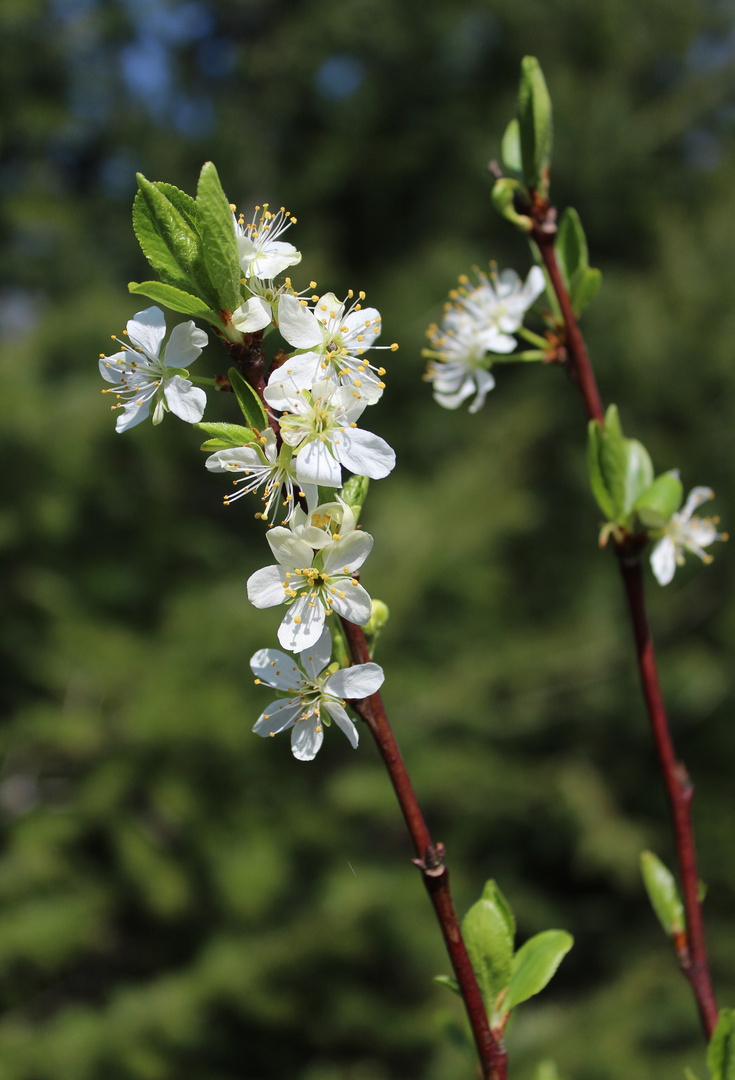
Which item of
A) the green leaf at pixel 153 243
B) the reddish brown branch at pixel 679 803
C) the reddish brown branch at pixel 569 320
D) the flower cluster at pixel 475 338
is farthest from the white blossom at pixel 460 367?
the green leaf at pixel 153 243

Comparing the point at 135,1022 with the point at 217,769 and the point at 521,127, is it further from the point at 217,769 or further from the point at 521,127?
the point at 521,127

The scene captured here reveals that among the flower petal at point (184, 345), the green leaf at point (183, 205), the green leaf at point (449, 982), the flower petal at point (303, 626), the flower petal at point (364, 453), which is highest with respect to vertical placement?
the green leaf at point (183, 205)

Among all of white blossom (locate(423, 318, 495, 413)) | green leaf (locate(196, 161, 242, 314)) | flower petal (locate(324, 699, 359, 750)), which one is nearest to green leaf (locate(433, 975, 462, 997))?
flower petal (locate(324, 699, 359, 750))

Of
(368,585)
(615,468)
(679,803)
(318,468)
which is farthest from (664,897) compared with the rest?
(368,585)

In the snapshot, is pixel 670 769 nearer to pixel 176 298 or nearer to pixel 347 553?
pixel 347 553

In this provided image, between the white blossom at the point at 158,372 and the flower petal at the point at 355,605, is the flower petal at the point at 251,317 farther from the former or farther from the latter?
the flower petal at the point at 355,605

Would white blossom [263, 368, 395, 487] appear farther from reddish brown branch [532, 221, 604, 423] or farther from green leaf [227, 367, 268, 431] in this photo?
reddish brown branch [532, 221, 604, 423]
